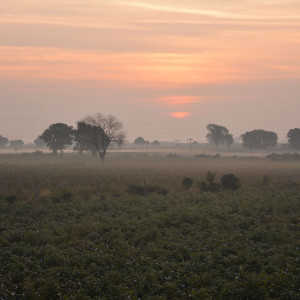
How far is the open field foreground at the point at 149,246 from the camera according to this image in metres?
14.2

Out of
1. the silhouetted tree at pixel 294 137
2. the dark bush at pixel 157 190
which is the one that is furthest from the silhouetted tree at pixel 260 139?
the dark bush at pixel 157 190

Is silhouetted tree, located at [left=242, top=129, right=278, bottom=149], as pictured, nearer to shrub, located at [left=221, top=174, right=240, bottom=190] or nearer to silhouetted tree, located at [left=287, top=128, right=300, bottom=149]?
silhouetted tree, located at [left=287, top=128, right=300, bottom=149]

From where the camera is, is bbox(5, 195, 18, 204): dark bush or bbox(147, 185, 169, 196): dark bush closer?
bbox(5, 195, 18, 204): dark bush

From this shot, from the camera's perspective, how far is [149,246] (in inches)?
746

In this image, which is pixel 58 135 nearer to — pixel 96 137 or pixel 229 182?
pixel 96 137

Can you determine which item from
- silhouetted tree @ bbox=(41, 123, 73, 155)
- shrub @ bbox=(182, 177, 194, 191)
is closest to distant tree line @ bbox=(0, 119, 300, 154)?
silhouetted tree @ bbox=(41, 123, 73, 155)

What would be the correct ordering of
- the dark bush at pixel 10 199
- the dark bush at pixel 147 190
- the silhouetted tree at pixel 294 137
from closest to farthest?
the dark bush at pixel 10 199, the dark bush at pixel 147 190, the silhouetted tree at pixel 294 137

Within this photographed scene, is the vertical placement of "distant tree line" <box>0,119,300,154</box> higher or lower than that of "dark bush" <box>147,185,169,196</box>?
higher

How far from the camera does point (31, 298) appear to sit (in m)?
13.3

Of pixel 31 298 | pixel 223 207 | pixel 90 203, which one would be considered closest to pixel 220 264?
pixel 31 298

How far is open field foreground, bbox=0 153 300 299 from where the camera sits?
14.2 m

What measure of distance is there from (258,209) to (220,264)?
1095cm

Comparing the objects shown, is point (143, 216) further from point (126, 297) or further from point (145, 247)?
point (126, 297)

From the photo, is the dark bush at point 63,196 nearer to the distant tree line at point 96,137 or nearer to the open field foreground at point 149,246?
the open field foreground at point 149,246
